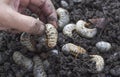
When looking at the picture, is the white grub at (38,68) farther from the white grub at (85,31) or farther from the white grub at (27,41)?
the white grub at (85,31)

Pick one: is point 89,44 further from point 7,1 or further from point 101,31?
point 7,1

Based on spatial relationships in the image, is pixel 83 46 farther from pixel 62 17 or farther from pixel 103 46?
pixel 62 17

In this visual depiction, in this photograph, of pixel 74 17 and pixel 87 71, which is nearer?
pixel 87 71

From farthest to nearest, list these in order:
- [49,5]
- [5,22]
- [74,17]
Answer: [74,17]
[49,5]
[5,22]

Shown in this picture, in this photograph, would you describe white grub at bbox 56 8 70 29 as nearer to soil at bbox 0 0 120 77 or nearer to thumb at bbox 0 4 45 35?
soil at bbox 0 0 120 77

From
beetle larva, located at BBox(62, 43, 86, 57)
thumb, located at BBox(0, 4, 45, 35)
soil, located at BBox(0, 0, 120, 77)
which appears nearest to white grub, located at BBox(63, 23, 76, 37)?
soil, located at BBox(0, 0, 120, 77)

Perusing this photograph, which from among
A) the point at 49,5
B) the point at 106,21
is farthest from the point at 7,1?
the point at 106,21

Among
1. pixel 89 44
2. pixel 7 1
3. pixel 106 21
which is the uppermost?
pixel 7 1
